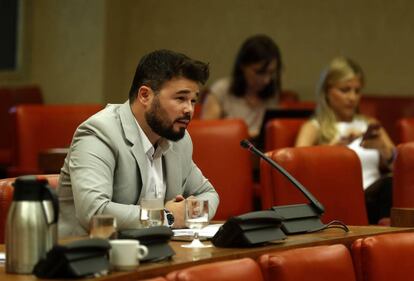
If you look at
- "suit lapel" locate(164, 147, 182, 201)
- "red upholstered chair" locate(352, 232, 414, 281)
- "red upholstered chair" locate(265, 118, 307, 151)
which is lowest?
"red upholstered chair" locate(352, 232, 414, 281)

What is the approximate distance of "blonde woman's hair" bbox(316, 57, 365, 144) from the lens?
5.74m

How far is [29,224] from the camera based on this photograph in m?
2.34

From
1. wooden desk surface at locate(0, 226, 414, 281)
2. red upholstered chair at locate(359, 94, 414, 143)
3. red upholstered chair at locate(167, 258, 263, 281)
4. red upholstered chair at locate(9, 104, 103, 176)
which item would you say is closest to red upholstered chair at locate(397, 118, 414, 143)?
red upholstered chair at locate(9, 104, 103, 176)

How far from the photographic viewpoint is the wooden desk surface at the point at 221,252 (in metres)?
2.28

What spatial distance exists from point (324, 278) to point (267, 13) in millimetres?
6200

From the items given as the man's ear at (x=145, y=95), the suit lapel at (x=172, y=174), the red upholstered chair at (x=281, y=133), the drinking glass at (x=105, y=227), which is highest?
the man's ear at (x=145, y=95)

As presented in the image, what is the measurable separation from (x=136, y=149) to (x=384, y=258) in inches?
40.2

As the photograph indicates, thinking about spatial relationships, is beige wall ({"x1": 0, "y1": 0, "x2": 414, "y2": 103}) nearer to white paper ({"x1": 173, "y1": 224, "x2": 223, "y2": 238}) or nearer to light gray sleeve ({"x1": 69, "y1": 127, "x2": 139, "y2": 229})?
light gray sleeve ({"x1": 69, "y1": 127, "x2": 139, "y2": 229})

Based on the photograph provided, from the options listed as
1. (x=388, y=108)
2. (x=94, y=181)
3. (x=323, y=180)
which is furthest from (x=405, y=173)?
(x=388, y=108)

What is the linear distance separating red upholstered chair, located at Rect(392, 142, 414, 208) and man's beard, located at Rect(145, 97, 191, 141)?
1.25 m

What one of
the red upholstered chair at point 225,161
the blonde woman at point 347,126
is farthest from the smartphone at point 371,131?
the red upholstered chair at point 225,161

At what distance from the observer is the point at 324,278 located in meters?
2.57

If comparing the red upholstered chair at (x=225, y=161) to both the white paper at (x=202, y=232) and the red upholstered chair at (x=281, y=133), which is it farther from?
the white paper at (x=202, y=232)

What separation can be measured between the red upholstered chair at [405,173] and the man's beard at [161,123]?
125cm
